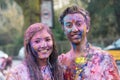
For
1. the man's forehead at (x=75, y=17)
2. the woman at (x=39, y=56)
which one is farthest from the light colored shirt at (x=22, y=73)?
the man's forehead at (x=75, y=17)

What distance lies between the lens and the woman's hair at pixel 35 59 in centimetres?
266

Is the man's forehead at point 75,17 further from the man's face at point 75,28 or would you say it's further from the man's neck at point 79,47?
the man's neck at point 79,47

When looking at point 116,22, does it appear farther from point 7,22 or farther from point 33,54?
point 7,22

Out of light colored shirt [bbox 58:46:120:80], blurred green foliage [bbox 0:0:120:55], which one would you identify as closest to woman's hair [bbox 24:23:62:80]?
light colored shirt [bbox 58:46:120:80]

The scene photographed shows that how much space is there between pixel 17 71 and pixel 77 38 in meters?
0.47

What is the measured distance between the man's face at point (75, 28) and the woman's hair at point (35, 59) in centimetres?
20

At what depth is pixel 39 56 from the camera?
270 centimetres

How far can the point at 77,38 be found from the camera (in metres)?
2.87

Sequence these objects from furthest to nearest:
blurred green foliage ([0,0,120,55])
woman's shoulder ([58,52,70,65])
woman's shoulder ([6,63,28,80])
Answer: blurred green foliage ([0,0,120,55])
woman's shoulder ([58,52,70,65])
woman's shoulder ([6,63,28,80])

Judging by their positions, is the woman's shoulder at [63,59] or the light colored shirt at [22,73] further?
the woman's shoulder at [63,59]

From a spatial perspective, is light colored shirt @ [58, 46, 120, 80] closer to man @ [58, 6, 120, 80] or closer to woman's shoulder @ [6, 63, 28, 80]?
man @ [58, 6, 120, 80]

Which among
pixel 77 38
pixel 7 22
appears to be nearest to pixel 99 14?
pixel 77 38

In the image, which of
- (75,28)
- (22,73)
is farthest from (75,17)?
(22,73)

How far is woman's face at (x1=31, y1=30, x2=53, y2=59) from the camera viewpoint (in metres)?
2.69
